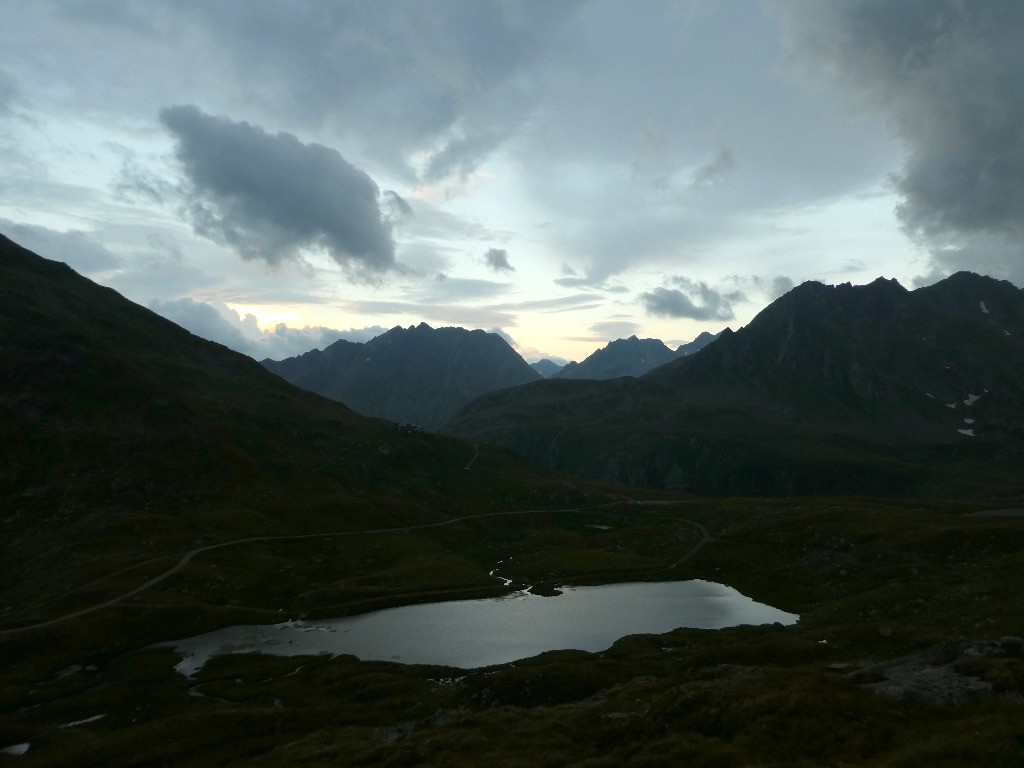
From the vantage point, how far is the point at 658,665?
6206 centimetres

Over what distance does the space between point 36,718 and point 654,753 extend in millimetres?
66015

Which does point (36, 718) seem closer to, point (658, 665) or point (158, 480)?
point (658, 665)

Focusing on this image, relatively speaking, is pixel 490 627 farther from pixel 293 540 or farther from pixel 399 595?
pixel 293 540

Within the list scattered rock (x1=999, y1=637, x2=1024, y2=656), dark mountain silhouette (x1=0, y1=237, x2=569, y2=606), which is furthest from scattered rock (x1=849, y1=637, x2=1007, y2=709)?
dark mountain silhouette (x1=0, y1=237, x2=569, y2=606)

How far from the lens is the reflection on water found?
76000mm

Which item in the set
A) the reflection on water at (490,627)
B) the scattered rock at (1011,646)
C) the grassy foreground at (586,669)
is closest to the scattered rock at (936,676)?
the scattered rock at (1011,646)

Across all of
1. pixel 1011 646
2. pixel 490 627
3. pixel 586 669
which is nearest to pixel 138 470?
pixel 490 627

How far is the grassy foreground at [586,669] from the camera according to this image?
1297 inches

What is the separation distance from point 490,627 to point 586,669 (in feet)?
88.9

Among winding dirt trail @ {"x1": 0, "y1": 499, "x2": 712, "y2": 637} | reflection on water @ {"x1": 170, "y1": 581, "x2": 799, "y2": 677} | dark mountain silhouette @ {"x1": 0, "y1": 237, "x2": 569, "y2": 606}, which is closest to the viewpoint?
→ reflection on water @ {"x1": 170, "y1": 581, "x2": 799, "y2": 677}

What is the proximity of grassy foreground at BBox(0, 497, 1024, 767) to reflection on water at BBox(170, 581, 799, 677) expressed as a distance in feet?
14.7

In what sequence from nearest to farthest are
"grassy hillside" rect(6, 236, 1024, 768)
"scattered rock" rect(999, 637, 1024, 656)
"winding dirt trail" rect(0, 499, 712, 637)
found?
1. "grassy hillside" rect(6, 236, 1024, 768)
2. "scattered rock" rect(999, 637, 1024, 656)
3. "winding dirt trail" rect(0, 499, 712, 637)

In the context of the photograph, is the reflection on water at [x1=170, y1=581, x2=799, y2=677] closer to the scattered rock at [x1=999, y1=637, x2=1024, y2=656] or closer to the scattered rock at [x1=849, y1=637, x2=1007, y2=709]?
the scattered rock at [x1=849, y1=637, x2=1007, y2=709]

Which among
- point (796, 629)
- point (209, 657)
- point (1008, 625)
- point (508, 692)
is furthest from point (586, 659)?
point (209, 657)
